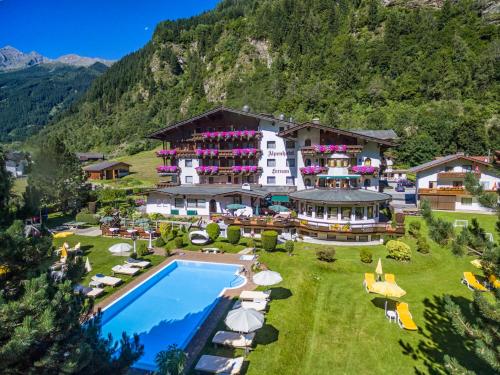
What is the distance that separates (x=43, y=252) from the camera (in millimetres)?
8438

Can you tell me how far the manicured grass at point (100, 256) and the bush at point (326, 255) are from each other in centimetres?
1477

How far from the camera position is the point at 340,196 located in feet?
105

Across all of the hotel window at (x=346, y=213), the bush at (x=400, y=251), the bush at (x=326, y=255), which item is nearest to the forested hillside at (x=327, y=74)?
the hotel window at (x=346, y=213)

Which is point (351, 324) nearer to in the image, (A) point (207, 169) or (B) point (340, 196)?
(B) point (340, 196)

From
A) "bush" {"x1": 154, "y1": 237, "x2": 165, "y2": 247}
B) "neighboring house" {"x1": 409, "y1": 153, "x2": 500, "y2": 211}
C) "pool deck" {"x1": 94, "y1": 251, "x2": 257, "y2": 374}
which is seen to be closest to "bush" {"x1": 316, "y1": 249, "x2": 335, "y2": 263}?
"pool deck" {"x1": 94, "y1": 251, "x2": 257, "y2": 374}

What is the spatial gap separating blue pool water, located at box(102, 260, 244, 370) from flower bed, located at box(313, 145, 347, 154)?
1939cm

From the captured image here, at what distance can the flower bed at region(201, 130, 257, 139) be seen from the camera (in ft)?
136

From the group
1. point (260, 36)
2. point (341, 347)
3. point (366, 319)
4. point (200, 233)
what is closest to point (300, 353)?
point (341, 347)

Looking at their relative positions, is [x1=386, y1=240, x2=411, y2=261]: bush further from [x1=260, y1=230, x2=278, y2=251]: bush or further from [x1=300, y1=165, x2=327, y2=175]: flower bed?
[x1=300, y1=165, x2=327, y2=175]: flower bed

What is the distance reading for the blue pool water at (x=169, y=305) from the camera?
55.5ft

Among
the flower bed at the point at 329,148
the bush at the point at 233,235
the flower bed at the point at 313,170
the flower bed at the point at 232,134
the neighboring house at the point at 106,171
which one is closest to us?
the bush at the point at 233,235

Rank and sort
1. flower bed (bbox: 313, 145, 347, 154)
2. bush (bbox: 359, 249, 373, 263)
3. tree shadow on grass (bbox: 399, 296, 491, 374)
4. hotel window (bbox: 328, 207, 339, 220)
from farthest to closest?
1. flower bed (bbox: 313, 145, 347, 154)
2. hotel window (bbox: 328, 207, 339, 220)
3. bush (bbox: 359, 249, 373, 263)
4. tree shadow on grass (bbox: 399, 296, 491, 374)

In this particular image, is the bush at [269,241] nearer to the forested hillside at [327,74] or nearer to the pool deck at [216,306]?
the pool deck at [216,306]

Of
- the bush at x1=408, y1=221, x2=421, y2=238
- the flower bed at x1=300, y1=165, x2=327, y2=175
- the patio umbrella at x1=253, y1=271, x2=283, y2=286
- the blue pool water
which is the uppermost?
the flower bed at x1=300, y1=165, x2=327, y2=175
